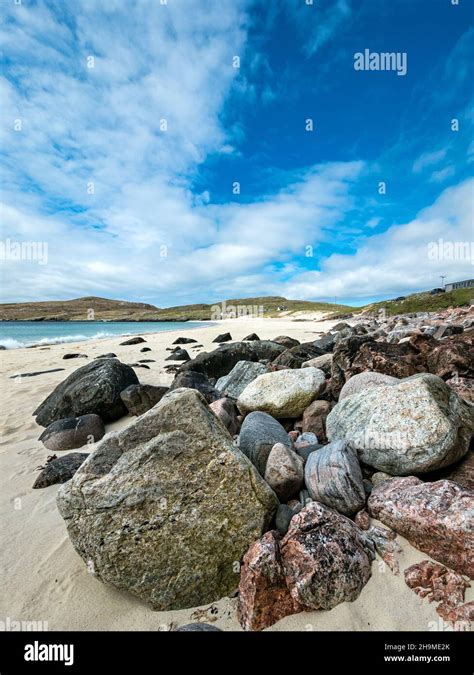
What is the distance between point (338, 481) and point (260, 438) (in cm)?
126

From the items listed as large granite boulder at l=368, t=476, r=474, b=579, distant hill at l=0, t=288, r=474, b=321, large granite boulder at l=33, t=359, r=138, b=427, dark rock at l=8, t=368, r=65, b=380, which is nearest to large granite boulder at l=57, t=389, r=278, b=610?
large granite boulder at l=368, t=476, r=474, b=579

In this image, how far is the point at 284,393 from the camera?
586cm

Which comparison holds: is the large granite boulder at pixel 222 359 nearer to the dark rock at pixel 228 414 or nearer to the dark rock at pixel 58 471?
the dark rock at pixel 228 414

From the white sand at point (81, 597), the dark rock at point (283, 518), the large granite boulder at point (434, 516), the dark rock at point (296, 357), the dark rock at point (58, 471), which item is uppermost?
the dark rock at point (296, 357)

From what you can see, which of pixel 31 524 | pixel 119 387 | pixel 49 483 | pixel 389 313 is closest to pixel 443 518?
pixel 31 524

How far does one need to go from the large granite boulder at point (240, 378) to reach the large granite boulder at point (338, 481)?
4.57m

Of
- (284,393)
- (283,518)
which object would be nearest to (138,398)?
(284,393)

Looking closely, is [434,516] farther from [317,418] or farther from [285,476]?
[317,418]

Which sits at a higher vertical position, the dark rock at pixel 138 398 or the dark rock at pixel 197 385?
the dark rock at pixel 197 385

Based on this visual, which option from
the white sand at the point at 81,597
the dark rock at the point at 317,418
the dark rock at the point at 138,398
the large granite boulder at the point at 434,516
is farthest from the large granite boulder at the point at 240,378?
the large granite boulder at the point at 434,516

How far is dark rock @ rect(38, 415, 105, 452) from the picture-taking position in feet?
20.2

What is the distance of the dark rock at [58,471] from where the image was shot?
489 cm

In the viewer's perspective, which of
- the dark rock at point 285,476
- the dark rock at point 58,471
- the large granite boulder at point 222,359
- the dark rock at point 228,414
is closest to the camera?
the dark rock at point 285,476
